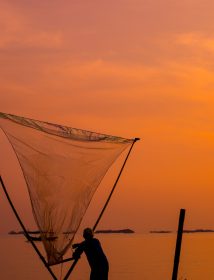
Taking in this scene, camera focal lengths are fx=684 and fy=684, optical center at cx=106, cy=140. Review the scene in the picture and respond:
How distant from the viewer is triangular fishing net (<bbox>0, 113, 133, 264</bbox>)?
12.8 metres

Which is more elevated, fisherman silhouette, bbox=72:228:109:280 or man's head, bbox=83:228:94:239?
man's head, bbox=83:228:94:239

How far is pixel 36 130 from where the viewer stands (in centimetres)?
1283

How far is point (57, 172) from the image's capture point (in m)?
13.1

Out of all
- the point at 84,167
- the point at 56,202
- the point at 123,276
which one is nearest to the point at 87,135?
the point at 84,167

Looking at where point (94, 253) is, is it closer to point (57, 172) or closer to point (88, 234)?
point (88, 234)

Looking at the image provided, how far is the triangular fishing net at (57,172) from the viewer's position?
42.0ft

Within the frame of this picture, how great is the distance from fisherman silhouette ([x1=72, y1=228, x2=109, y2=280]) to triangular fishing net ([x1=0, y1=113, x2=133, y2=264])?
1.47 ft

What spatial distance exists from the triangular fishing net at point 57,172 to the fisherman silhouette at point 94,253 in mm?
448

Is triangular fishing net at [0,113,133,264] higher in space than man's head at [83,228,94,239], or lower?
higher

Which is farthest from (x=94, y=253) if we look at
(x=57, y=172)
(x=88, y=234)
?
(x=57, y=172)

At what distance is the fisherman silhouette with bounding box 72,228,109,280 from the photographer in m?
12.8

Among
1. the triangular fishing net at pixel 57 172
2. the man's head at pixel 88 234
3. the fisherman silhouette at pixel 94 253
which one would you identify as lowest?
the fisherman silhouette at pixel 94 253

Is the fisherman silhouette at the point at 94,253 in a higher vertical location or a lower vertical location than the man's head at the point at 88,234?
lower

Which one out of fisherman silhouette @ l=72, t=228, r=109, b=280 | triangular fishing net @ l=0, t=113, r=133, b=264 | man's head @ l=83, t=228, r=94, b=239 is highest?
triangular fishing net @ l=0, t=113, r=133, b=264
